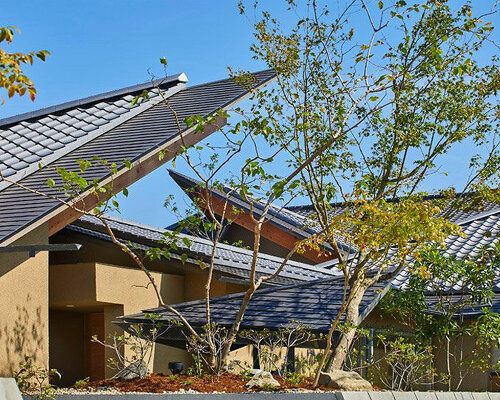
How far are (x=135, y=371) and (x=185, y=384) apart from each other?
197cm

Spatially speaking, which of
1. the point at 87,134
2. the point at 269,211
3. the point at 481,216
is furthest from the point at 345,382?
the point at 481,216

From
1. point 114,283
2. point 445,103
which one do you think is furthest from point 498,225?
point 114,283

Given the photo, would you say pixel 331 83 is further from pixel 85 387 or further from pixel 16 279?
pixel 85 387

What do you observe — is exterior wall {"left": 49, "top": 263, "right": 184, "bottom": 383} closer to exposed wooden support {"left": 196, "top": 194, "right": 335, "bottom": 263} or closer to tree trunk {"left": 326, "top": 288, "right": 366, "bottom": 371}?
tree trunk {"left": 326, "top": 288, "right": 366, "bottom": 371}

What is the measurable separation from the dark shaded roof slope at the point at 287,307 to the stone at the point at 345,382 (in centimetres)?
126

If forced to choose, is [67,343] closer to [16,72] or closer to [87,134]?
[87,134]

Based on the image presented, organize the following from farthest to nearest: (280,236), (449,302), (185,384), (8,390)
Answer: (280,236) < (449,302) < (185,384) < (8,390)

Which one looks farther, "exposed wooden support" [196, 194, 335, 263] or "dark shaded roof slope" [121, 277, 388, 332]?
"exposed wooden support" [196, 194, 335, 263]

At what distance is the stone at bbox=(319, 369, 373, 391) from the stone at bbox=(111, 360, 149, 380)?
6.51 ft

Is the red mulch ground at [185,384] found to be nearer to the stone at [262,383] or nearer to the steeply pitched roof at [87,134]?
the stone at [262,383]

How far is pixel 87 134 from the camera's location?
519 inches

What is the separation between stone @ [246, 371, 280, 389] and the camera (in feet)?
28.0

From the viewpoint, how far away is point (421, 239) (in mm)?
10055

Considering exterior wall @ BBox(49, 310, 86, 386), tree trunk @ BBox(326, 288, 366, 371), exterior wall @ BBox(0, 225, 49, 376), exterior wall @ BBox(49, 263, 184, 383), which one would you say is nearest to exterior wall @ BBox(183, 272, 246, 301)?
exterior wall @ BBox(49, 263, 184, 383)
